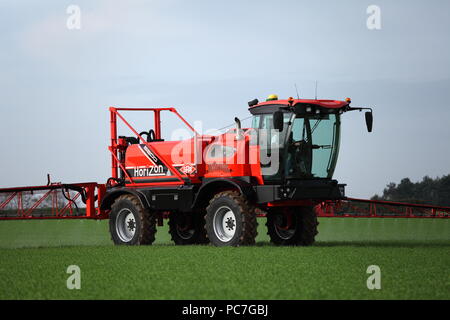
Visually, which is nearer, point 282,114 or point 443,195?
point 282,114

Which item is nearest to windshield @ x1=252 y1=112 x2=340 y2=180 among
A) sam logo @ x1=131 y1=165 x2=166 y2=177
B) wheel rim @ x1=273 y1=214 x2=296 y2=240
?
wheel rim @ x1=273 y1=214 x2=296 y2=240

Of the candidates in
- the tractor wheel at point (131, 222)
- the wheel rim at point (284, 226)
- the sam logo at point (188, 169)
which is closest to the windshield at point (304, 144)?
the wheel rim at point (284, 226)

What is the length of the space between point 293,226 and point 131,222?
4.14 m

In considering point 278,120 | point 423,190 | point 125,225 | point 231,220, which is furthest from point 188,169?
point 423,190

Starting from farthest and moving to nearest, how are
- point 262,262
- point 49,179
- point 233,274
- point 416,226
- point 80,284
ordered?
point 416,226, point 49,179, point 262,262, point 233,274, point 80,284

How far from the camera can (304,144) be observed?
1534cm

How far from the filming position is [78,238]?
22.1 metres

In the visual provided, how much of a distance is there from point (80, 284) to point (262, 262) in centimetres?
359

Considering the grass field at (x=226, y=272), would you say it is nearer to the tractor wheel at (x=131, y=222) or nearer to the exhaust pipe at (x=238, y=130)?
the tractor wheel at (x=131, y=222)

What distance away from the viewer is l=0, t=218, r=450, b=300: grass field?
9.05 m

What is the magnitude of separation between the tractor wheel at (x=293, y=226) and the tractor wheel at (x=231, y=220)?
4.91ft
